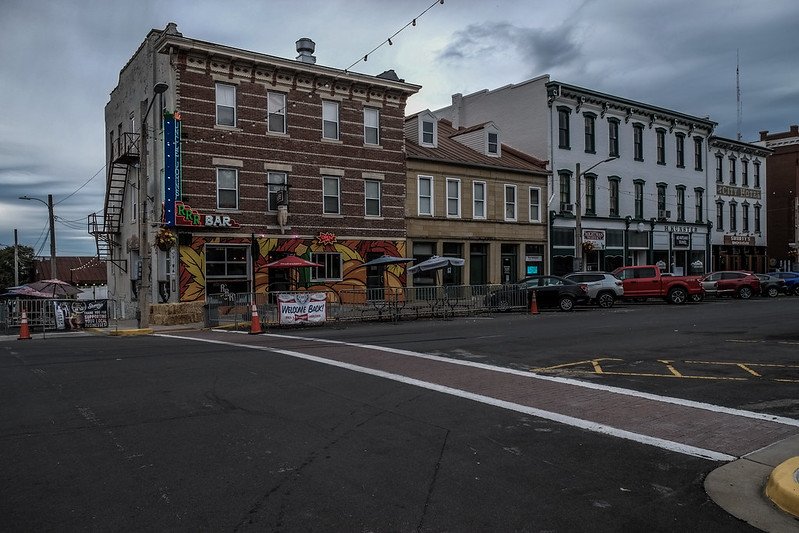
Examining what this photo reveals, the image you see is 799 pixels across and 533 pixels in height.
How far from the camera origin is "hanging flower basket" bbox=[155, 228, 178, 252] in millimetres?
23398

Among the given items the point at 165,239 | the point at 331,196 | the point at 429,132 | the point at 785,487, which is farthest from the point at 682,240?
the point at 785,487

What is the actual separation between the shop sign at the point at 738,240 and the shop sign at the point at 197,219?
41.7 metres

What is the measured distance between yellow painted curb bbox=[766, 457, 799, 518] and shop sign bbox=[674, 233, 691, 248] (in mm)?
43793

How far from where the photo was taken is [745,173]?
51625 millimetres

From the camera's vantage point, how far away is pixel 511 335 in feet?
54.5

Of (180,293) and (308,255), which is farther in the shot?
(308,255)

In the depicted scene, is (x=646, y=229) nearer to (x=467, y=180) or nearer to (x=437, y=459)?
(x=467, y=180)

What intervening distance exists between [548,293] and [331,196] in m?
10.8

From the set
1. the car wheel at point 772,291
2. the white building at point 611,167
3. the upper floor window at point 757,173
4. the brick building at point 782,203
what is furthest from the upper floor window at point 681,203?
the brick building at point 782,203

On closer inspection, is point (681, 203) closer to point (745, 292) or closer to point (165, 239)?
point (745, 292)

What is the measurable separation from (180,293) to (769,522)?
22909 millimetres

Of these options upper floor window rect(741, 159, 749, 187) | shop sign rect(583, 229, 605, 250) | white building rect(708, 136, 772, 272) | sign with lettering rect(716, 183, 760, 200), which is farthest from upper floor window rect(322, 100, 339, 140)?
upper floor window rect(741, 159, 749, 187)

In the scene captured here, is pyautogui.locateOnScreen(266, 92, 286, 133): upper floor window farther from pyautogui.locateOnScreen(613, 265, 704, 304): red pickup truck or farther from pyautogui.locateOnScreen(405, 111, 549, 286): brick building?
pyautogui.locateOnScreen(613, 265, 704, 304): red pickup truck

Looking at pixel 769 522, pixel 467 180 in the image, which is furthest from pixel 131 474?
pixel 467 180
